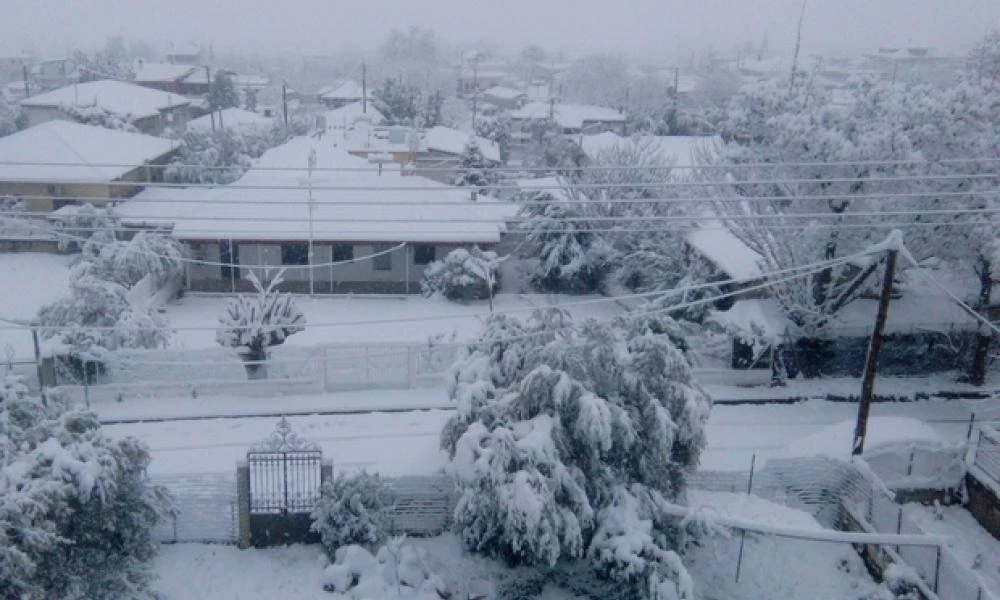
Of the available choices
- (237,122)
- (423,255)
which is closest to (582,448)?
(423,255)

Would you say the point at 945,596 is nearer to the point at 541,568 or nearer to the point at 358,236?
the point at 541,568

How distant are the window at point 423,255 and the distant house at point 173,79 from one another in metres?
55.5

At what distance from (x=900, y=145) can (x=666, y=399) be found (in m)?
8.68

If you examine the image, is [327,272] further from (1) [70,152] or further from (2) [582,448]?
(2) [582,448]

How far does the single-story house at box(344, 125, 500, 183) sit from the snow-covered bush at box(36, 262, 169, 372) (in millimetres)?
23662

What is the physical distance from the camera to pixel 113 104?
48.4 m

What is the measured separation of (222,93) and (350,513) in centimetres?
5829

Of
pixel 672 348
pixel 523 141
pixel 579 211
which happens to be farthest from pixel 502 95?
pixel 672 348

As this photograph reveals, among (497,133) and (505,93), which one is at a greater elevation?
(505,93)

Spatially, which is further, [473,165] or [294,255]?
[473,165]

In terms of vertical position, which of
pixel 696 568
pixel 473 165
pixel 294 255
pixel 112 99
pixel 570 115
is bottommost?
pixel 696 568

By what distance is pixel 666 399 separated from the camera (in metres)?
13.0

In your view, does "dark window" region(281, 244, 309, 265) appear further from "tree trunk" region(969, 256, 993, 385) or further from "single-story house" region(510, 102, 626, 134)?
"single-story house" region(510, 102, 626, 134)

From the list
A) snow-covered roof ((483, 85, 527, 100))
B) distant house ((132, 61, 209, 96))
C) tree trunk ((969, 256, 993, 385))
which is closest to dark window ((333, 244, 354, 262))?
tree trunk ((969, 256, 993, 385))
